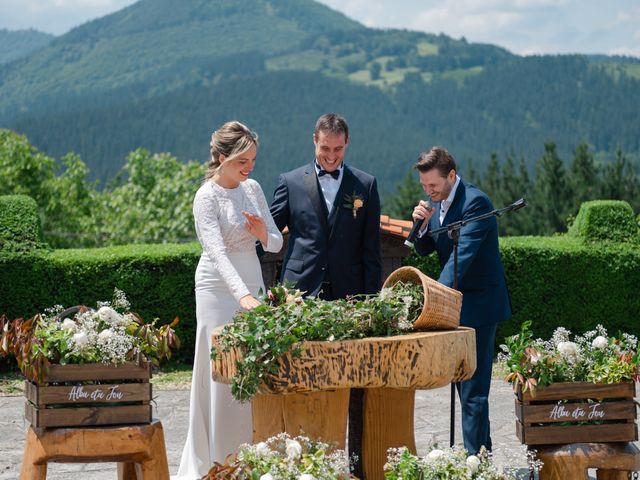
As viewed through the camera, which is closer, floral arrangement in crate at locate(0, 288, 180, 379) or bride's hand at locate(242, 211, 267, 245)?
floral arrangement in crate at locate(0, 288, 180, 379)

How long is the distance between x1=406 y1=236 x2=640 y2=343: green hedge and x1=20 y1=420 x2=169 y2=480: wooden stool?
26.1ft

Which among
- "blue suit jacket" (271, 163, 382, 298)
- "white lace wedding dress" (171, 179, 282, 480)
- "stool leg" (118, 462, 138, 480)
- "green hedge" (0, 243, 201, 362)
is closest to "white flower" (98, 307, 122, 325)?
"white lace wedding dress" (171, 179, 282, 480)

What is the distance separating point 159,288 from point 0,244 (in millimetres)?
1828

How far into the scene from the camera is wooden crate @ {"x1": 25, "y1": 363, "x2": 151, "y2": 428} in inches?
180

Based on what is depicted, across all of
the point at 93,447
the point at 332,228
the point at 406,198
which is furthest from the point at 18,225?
the point at 406,198

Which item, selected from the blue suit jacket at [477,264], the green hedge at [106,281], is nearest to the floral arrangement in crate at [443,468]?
the blue suit jacket at [477,264]

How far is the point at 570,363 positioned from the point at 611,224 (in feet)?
25.9

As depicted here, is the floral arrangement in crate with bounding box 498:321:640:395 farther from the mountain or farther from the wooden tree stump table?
the mountain

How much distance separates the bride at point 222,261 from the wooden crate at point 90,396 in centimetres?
79

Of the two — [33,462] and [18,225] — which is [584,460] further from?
[18,225]

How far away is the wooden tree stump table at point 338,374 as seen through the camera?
4199mm

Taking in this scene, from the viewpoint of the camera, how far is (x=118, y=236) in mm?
41562

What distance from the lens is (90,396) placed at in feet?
15.1

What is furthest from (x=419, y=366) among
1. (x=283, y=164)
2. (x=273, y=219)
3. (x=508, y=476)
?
(x=283, y=164)
